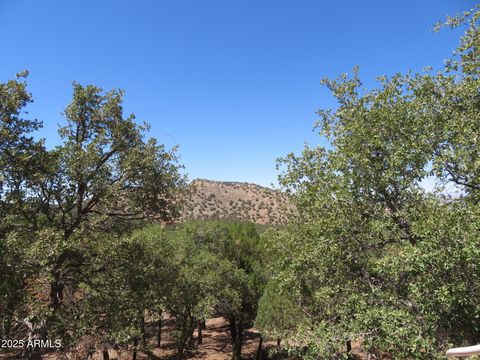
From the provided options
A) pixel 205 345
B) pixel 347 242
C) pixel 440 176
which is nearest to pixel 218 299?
pixel 205 345

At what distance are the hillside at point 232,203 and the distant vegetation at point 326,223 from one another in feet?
270

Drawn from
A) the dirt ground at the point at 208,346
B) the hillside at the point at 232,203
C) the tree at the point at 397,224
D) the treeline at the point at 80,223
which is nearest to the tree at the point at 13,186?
the treeline at the point at 80,223

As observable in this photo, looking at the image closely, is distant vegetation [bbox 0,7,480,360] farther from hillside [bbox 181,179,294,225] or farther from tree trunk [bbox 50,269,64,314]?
hillside [bbox 181,179,294,225]

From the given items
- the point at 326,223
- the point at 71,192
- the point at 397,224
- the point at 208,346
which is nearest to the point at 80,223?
the point at 71,192

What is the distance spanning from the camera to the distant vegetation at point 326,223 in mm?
→ 8414

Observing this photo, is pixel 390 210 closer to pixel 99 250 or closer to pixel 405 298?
pixel 405 298

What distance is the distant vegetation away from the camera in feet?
27.6

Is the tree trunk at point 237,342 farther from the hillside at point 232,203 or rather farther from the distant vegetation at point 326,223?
the hillside at point 232,203

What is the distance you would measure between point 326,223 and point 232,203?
10845cm

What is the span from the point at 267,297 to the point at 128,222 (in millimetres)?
15818

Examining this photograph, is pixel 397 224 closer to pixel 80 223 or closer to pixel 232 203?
pixel 80 223

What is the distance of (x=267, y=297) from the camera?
28047 millimetres

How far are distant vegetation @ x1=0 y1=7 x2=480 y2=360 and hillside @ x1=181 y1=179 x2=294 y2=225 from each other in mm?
82225

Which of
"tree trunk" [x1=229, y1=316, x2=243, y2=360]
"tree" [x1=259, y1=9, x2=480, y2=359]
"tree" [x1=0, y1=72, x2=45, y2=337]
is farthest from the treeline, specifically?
"tree trunk" [x1=229, y1=316, x2=243, y2=360]
